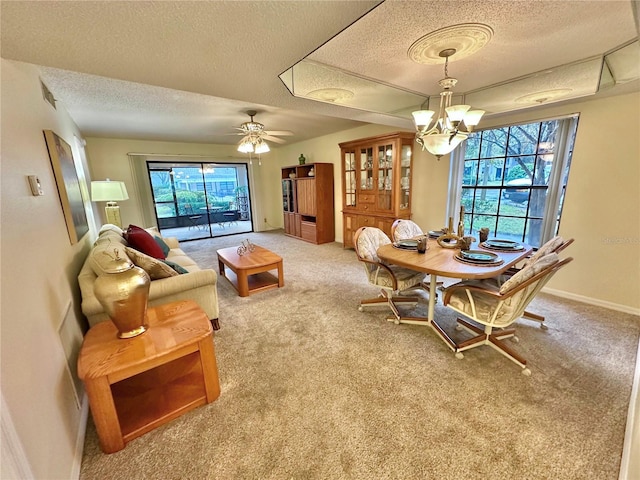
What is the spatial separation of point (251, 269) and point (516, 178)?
3705 millimetres

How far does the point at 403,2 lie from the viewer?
130 cm

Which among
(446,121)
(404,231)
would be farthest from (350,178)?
(446,121)

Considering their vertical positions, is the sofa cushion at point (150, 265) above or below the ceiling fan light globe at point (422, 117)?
below

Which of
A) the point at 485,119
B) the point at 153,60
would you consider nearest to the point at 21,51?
the point at 153,60

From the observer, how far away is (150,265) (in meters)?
2.16

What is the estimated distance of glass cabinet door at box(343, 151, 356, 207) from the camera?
490cm

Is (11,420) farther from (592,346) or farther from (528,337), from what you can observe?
(592,346)

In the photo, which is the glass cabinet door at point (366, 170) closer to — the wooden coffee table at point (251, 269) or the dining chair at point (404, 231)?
the dining chair at point (404, 231)

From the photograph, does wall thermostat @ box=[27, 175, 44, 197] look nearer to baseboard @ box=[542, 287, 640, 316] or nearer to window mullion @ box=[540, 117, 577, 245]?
window mullion @ box=[540, 117, 577, 245]

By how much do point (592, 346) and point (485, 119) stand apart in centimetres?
279

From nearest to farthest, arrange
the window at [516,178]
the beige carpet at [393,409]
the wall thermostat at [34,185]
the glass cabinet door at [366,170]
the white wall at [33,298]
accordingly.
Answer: the white wall at [33,298]
the beige carpet at [393,409]
the wall thermostat at [34,185]
the window at [516,178]
the glass cabinet door at [366,170]

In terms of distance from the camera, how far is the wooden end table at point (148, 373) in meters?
1.33

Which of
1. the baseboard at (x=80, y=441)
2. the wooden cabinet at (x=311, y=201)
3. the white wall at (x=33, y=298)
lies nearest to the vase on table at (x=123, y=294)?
the white wall at (x=33, y=298)

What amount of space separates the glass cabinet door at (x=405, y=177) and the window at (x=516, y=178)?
669 millimetres
